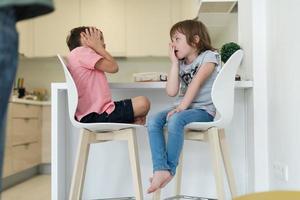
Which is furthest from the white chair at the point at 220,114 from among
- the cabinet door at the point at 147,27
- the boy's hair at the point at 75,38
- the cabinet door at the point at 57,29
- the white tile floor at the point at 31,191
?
the cabinet door at the point at 57,29

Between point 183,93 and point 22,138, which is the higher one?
point 183,93

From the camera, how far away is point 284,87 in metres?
1.76

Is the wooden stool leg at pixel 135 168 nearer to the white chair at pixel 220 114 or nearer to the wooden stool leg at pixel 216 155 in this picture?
the white chair at pixel 220 114

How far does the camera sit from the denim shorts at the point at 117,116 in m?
1.79

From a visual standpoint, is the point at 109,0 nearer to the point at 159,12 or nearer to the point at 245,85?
the point at 159,12

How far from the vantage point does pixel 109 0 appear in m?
4.60

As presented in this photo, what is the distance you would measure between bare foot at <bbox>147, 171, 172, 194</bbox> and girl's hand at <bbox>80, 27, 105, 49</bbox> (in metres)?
0.71

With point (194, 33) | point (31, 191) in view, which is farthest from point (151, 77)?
point (31, 191)

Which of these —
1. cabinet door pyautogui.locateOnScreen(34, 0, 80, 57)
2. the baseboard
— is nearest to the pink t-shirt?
the baseboard

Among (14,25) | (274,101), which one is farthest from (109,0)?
(14,25)

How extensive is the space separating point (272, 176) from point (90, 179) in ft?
3.27

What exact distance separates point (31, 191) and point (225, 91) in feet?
6.47

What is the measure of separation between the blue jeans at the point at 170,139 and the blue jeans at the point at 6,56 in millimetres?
1159

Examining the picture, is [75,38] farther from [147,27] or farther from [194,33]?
[147,27]
